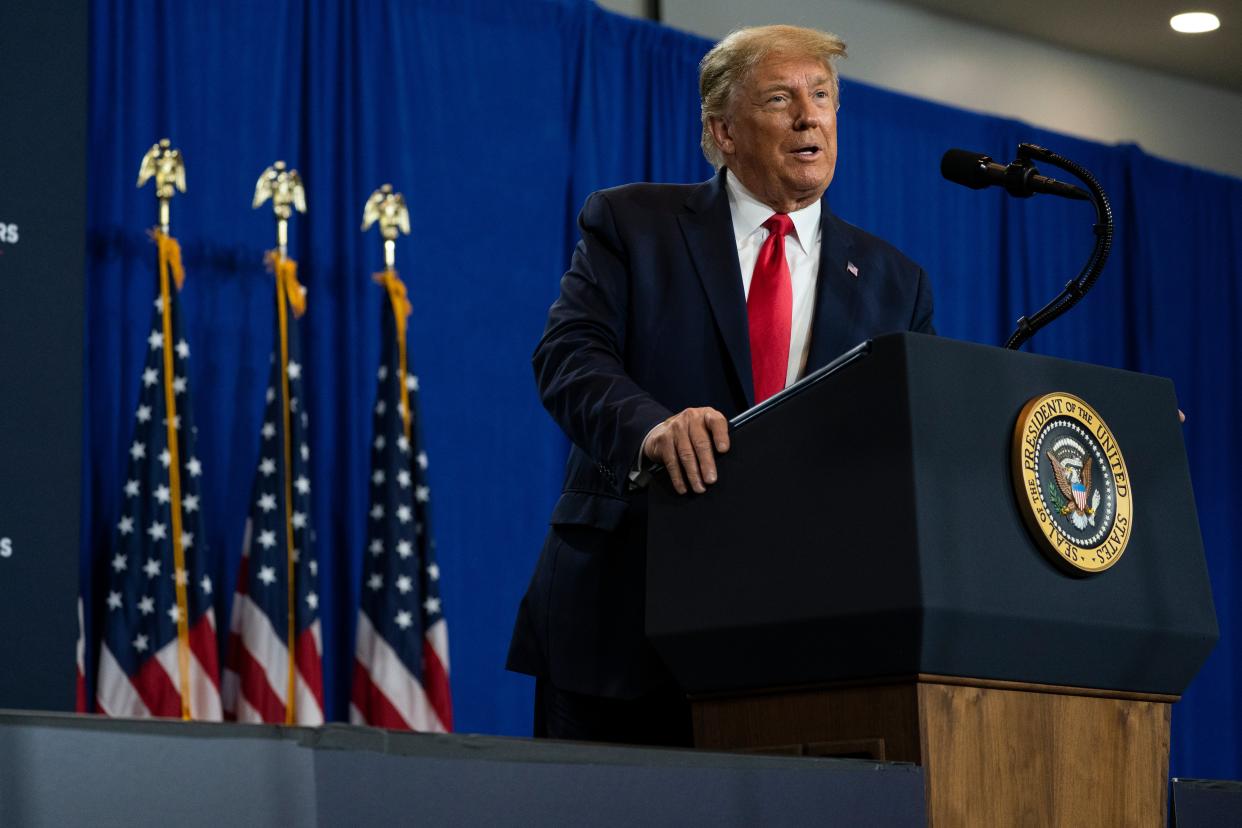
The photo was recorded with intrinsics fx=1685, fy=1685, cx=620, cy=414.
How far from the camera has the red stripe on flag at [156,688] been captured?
507cm

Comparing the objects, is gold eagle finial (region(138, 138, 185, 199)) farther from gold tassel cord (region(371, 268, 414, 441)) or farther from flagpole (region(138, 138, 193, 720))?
gold tassel cord (region(371, 268, 414, 441))

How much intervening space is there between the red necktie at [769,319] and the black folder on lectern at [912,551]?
0.36 m

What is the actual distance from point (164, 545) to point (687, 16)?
3.42 m

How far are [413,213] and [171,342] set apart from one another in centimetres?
128

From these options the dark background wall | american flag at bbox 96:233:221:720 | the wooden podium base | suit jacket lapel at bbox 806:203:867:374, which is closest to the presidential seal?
the wooden podium base

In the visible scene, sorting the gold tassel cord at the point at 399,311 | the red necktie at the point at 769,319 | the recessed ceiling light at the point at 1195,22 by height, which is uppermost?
the recessed ceiling light at the point at 1195,22

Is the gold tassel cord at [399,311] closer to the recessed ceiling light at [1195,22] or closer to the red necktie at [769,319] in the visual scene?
the red necktie at [769,319]

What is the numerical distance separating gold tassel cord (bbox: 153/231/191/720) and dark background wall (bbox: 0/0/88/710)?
8.65 ft

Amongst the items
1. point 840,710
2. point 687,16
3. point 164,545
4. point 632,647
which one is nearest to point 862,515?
point 840,710

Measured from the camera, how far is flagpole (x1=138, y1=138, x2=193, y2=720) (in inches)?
204

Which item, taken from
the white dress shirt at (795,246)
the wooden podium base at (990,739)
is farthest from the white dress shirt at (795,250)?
the wooden podium base at (990,739)

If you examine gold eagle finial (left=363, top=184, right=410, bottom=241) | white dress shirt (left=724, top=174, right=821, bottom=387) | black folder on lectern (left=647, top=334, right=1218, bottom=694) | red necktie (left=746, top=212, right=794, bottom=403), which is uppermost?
gold eagle finial (left=363, top=184, right=410, bottom=241)

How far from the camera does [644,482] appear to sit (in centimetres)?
187

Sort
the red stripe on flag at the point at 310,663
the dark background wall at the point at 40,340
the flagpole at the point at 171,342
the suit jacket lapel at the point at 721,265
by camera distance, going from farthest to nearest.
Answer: the red stripe on flag at the point at 310,663, the flagpole at the point at 171,342, the dark background wall at the point at 40,340, the suit jacket lapel at the point at 721,265
